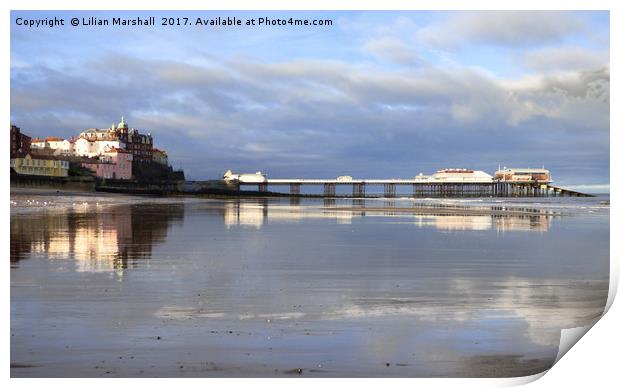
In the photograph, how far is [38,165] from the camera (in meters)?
60.8

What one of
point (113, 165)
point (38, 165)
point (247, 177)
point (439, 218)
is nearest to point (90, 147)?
point (113, 165)

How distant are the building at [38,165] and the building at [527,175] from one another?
84.5 m

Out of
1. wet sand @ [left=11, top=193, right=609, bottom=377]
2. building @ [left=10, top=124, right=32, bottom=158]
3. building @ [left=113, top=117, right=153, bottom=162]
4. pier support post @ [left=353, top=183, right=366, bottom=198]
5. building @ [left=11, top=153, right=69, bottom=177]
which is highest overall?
building @ [left=113, top=117, right=153, bottom=162]

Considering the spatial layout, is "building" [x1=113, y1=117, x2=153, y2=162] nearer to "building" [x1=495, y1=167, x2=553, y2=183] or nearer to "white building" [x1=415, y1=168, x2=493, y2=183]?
"white building" [x1=415, y1=168, x2=493, y2=183]

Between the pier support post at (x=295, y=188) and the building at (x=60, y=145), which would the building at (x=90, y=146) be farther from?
the pier support post at (x=295, y=188)

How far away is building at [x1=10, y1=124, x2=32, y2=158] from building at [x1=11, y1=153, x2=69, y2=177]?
1.80ft

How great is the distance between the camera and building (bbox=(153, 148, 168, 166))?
9038cm

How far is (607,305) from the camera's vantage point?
279 inches

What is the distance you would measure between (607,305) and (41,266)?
7.65 metres

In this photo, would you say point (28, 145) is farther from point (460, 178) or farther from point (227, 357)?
point (460, 178)

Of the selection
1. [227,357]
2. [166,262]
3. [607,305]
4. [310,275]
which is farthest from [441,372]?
[166,262]

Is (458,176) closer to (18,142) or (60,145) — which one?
(60,145)

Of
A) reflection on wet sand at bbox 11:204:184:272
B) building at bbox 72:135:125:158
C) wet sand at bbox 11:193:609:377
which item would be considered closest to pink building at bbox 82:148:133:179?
building at bbox 72:135:125:158
